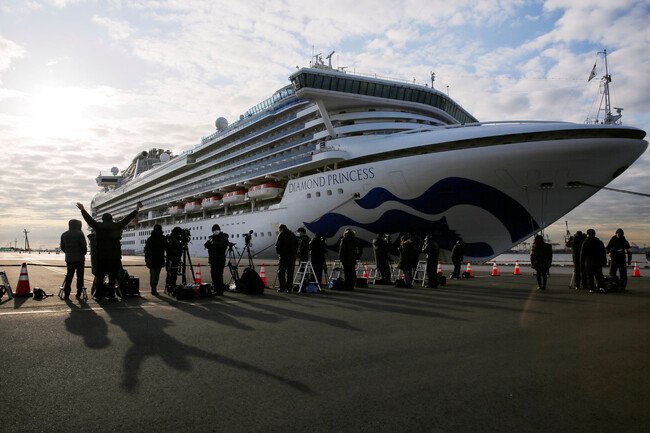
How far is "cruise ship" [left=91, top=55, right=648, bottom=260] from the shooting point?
15.7m

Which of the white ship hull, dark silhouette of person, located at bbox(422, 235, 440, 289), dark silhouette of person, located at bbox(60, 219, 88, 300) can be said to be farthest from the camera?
the white ship hull

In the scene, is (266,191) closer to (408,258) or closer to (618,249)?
(408,258)

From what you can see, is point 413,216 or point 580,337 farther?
point 413,216

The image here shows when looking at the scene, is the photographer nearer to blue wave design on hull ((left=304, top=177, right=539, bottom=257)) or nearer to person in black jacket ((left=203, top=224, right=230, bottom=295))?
person in black jacket ((left=203, top=224, right=230, bottom=295))

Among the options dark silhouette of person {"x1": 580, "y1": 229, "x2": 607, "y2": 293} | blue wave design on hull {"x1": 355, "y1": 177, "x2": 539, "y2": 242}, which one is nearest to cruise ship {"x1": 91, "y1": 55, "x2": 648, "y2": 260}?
blue wave design on hull {"x1": 355, "y1": 177, "x2": 539, "y2": 242}

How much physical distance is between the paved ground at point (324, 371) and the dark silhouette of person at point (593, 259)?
3461 mm

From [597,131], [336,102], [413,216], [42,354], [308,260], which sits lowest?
[42,354]

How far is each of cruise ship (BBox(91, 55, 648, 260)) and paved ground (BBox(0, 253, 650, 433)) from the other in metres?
7.28

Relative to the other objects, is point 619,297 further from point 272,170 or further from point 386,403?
point 272,170

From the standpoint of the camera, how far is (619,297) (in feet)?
27.3

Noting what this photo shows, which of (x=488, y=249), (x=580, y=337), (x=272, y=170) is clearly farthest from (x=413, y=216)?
(x=580, y=337)

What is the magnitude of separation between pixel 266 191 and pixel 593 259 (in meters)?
20.9

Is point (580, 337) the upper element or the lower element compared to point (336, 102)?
lower

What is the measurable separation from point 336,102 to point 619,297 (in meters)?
17.7
